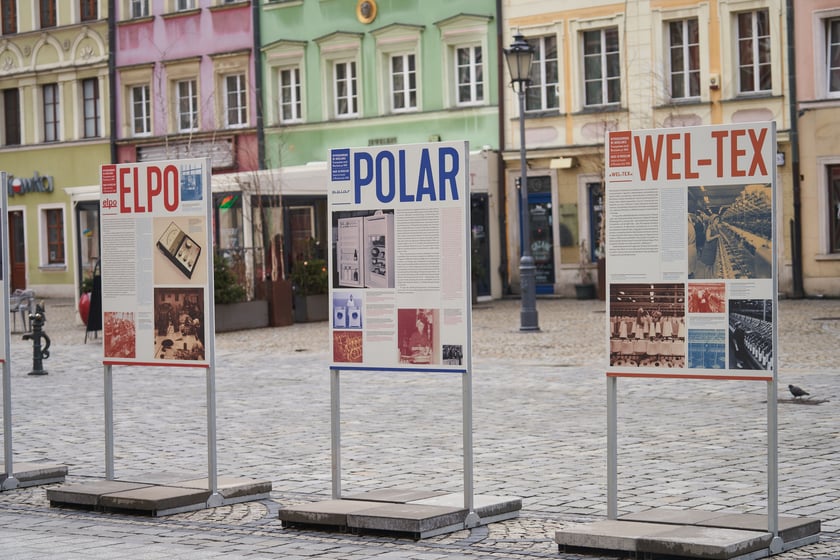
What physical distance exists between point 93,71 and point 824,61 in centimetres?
2113

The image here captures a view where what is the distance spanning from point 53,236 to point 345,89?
10956 millimetres

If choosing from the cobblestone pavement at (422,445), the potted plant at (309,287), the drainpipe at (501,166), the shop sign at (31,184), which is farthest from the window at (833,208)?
the shop sign at (31,184)

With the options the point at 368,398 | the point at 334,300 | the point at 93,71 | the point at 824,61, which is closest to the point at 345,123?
the point at 93,71

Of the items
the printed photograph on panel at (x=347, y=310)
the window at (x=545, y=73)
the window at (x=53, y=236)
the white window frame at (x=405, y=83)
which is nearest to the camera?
the printed photograph on panel at (x=347, y=310)

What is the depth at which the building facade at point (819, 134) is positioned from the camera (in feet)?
103

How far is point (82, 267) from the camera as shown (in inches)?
1145

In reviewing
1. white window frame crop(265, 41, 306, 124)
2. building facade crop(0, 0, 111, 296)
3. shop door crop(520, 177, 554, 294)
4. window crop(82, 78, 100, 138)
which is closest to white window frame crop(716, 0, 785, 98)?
shop door crop(520, 177, 554, 294)

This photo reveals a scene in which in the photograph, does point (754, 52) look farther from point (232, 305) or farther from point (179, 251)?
point (179, 251)

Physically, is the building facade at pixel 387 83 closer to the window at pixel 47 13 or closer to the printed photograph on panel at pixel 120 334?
the window at pixel 47 13

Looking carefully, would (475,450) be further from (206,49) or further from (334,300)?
(206,49)

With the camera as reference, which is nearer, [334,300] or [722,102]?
[334,300]

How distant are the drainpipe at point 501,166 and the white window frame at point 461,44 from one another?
253 millimetres

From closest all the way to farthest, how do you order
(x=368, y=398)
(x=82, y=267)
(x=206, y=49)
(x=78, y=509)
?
(x=78, y=509) → (x=368, y=398) → (x=82, y=267) → (x=206, y=49)

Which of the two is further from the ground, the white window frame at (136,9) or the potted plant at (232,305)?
the white window frame at (136,9)
